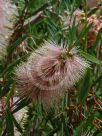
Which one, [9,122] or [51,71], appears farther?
[9,122]

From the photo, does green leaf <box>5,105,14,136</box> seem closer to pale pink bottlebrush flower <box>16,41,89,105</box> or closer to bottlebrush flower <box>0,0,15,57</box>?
pale pink bottlebrush flower <box>16,41,89,105</box>

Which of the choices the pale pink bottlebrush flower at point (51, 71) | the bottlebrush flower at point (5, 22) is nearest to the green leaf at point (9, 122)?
the pale pink bottlebrush flower at point (51, 71)

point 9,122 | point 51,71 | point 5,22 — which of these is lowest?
point 9,122

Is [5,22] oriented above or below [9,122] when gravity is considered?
above

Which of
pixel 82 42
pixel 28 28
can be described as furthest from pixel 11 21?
pixel 82 42

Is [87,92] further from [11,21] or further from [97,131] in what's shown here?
[11,21]

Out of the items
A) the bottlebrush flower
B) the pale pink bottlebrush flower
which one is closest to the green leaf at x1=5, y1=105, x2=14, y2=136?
the pale pink bottlebrush flower
